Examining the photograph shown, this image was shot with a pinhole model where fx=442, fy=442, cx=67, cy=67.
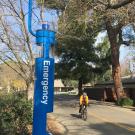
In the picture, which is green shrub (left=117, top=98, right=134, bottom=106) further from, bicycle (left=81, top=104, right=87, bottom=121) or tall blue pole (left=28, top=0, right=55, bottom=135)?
tall blue pole (left=28, top=0, right=55, bottom=135)

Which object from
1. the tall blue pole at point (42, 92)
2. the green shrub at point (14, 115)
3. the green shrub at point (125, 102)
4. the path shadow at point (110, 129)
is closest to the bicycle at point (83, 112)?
the path shadow at point (110, 129)

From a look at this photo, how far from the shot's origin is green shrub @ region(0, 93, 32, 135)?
14363 millimetres

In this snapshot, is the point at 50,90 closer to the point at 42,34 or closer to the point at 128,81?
the point at 42,34

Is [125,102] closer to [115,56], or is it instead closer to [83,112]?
[115,56]

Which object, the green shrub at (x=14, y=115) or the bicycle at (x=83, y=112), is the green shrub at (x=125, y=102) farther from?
the green shrub at (x=14, y=115)

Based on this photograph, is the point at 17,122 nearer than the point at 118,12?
Yes

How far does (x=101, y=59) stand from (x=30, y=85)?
4624 centimetres

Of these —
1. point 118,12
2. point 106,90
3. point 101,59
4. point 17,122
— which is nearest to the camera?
point 17,122

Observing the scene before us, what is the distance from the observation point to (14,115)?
1538 centimetres

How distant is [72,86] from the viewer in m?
141

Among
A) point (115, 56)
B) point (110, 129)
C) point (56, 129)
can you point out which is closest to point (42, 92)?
point (56, 129)

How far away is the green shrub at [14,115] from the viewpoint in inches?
565

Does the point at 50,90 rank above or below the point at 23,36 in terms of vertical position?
below

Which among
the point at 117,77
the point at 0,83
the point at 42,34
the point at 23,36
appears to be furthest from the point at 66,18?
the point at 0,83
